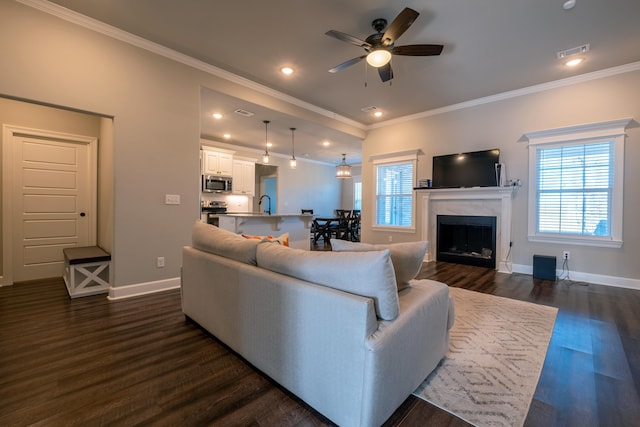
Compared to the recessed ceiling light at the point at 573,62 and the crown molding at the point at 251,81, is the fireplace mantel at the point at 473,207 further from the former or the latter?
the recessed ceiling light at the point at 573,62

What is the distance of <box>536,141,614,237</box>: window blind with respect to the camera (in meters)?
3.89

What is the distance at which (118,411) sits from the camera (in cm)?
143

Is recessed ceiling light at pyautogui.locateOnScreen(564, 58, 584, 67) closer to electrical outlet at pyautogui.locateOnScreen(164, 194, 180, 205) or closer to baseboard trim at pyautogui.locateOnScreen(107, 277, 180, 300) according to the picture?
electrical outlet at pyautogui.locateOnScreen(164, 194, 180, 205)

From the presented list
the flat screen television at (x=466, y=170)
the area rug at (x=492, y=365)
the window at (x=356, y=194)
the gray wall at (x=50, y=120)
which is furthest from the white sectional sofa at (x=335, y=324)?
the window at (x=356, y=194)

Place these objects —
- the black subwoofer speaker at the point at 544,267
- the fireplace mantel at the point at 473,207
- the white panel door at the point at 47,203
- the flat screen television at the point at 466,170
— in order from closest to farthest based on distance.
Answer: the white panel door at the point at 47,203, the black subwoofer speaker at the point at 544,267, the fireplace mantel at the point at 473,207, the flat screen television at the point at 466,170

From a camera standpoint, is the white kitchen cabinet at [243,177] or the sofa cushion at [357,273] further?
the white kitchen cabinet at [243,177]

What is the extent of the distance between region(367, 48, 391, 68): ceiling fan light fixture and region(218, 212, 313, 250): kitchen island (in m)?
3.19

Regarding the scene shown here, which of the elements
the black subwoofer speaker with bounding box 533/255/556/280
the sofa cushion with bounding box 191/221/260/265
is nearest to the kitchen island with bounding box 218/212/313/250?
the sofa cushion with bounding box 191/221/260/265

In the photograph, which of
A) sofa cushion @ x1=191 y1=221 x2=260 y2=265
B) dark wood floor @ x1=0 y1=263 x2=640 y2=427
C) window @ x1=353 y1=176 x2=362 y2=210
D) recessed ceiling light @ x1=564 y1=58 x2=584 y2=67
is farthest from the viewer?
window @ x1=353 y1=176 x2=362 y2=210

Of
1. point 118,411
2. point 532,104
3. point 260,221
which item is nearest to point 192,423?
point 118,411

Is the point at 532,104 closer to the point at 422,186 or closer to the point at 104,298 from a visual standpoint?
the point at 422,186

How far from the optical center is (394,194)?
6.23 metres

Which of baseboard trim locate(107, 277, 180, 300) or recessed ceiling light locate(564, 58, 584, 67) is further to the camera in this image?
recessed ceiling light locate(564, 58, 584, 67)

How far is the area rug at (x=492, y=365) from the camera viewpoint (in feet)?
4.89
